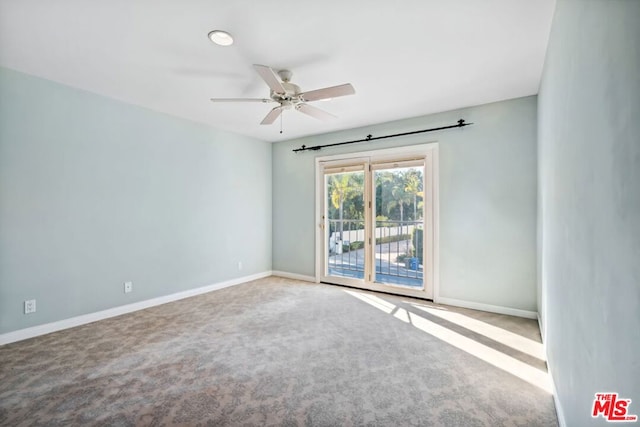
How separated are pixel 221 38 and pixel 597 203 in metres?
2.56

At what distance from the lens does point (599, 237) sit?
1.11 m

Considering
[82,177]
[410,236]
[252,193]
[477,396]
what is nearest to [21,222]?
[82,177]

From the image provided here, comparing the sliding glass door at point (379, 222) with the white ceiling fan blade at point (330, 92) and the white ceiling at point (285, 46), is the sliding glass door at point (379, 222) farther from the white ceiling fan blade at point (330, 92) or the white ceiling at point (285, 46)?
the white ceiling fan blade at point (330, 92)

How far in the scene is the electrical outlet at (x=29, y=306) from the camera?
2.97 metres

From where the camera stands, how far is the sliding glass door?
4.30 m

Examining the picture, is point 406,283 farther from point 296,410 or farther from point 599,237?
point 599,237

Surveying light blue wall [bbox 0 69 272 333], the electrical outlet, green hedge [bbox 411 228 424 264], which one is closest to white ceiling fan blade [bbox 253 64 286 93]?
light blue wall [bbox 0 69 272 333]

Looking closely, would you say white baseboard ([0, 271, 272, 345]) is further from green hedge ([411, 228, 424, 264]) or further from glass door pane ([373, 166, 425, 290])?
green hedge ([411, 228, 424, 264])

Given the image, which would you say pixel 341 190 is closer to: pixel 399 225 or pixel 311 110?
pixel 399 225

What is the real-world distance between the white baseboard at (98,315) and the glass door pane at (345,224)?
183 centimetres

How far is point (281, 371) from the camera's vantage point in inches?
93.1

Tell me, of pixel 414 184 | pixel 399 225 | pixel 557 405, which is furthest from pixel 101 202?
pixel 557 405

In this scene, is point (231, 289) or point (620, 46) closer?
point (620, 46)

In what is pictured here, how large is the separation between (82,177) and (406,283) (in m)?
4.39
